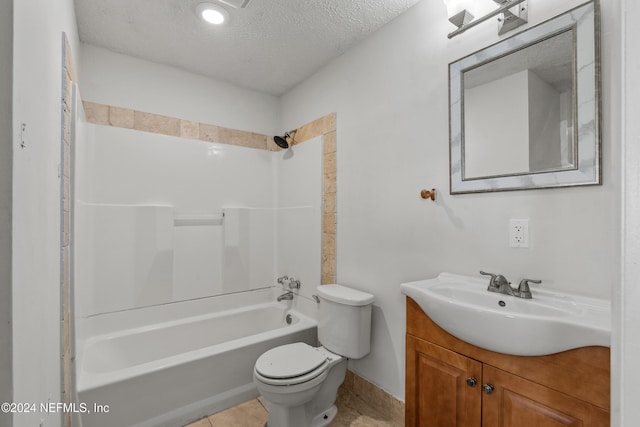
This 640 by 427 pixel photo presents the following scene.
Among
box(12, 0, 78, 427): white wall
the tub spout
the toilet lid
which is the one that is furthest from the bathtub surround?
box(12, 0, 78, 427): white wall

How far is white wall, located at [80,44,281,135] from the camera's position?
2170 mm

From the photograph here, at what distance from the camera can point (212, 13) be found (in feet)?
5.84

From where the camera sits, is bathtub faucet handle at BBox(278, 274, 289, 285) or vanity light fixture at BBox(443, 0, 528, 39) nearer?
vanity light fixture at BBox(443, 0, 528, 39)

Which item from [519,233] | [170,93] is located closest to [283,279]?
[170,93]

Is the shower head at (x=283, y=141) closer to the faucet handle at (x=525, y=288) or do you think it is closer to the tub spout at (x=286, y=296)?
the tub spout at (x=286, y=296)

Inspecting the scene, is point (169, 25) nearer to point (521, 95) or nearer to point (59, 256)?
point (59, 256)

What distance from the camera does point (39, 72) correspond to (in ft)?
2.75

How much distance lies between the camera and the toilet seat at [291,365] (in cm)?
161

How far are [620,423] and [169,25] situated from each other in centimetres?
255

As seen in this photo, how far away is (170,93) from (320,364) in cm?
237
